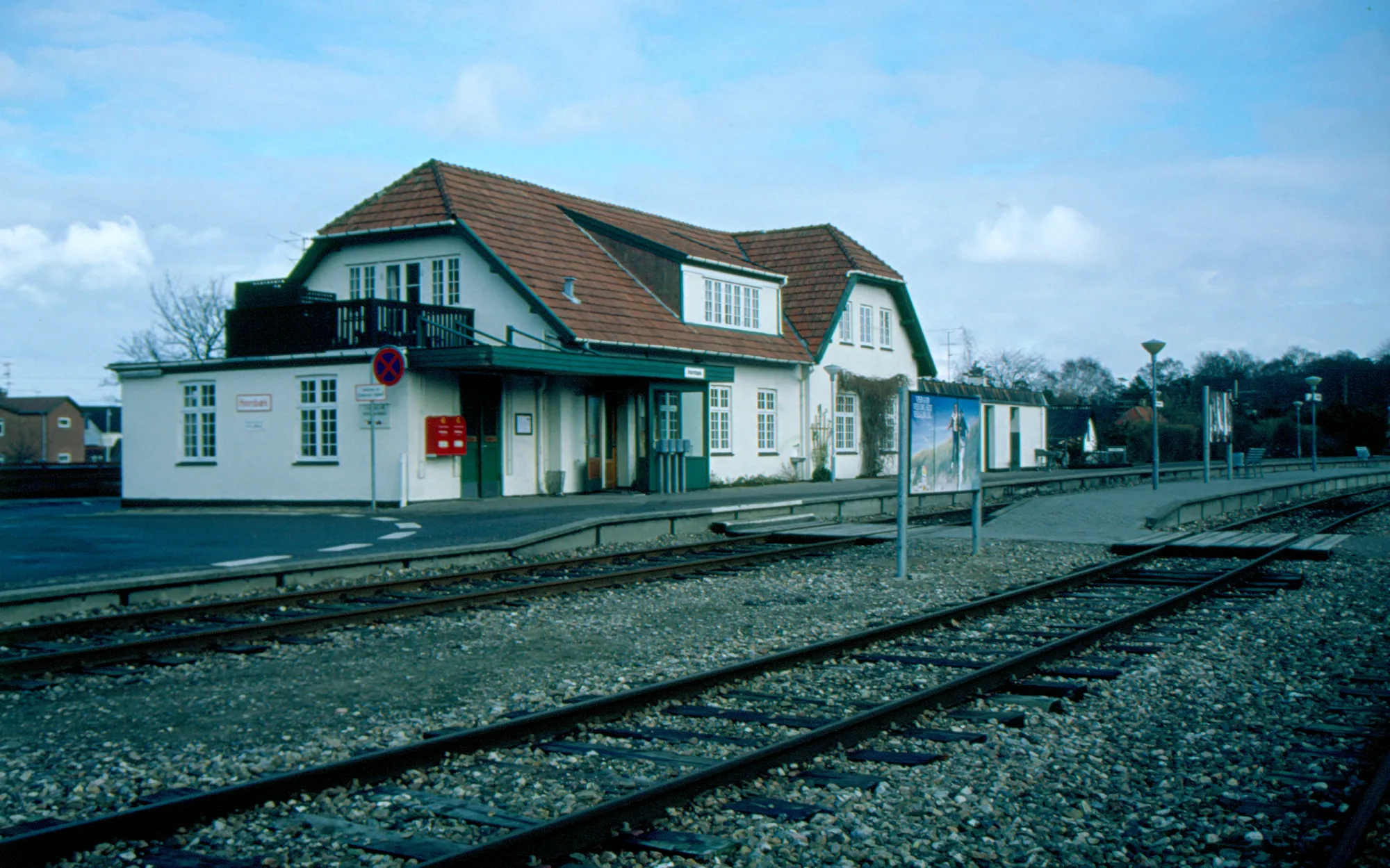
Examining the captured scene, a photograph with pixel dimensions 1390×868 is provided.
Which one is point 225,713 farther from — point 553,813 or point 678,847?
point 678,847

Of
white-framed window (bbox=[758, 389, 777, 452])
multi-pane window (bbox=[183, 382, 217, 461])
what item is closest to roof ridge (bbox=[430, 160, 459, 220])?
multi-pane window (bbox=[183, 382, 217, 461])

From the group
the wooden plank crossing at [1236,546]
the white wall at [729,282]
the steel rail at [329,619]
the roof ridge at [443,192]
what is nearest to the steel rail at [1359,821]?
the steel rail at [329,619]

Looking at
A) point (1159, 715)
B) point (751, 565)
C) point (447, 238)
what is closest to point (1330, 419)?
point (447, 238)

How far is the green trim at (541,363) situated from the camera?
70.0ft

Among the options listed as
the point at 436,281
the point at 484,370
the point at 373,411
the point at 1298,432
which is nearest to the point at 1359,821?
the point at 373,411

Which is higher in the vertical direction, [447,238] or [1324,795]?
[447,238]

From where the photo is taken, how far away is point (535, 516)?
19.4 m

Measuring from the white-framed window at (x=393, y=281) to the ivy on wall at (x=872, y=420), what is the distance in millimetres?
14033

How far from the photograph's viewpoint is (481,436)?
23.8 meters

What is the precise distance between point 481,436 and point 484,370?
143 cm

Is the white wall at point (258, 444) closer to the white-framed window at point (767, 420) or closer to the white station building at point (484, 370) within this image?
the white station building at point (484, 370)

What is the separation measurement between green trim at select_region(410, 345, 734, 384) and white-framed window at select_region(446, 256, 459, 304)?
139 inches

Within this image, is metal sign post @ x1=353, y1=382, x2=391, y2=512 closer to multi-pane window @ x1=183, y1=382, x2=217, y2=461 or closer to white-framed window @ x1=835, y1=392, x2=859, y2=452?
multi-pane window @ x1=183, y1=382, x2=217, y2=461

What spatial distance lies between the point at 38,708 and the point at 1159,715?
261 inches
